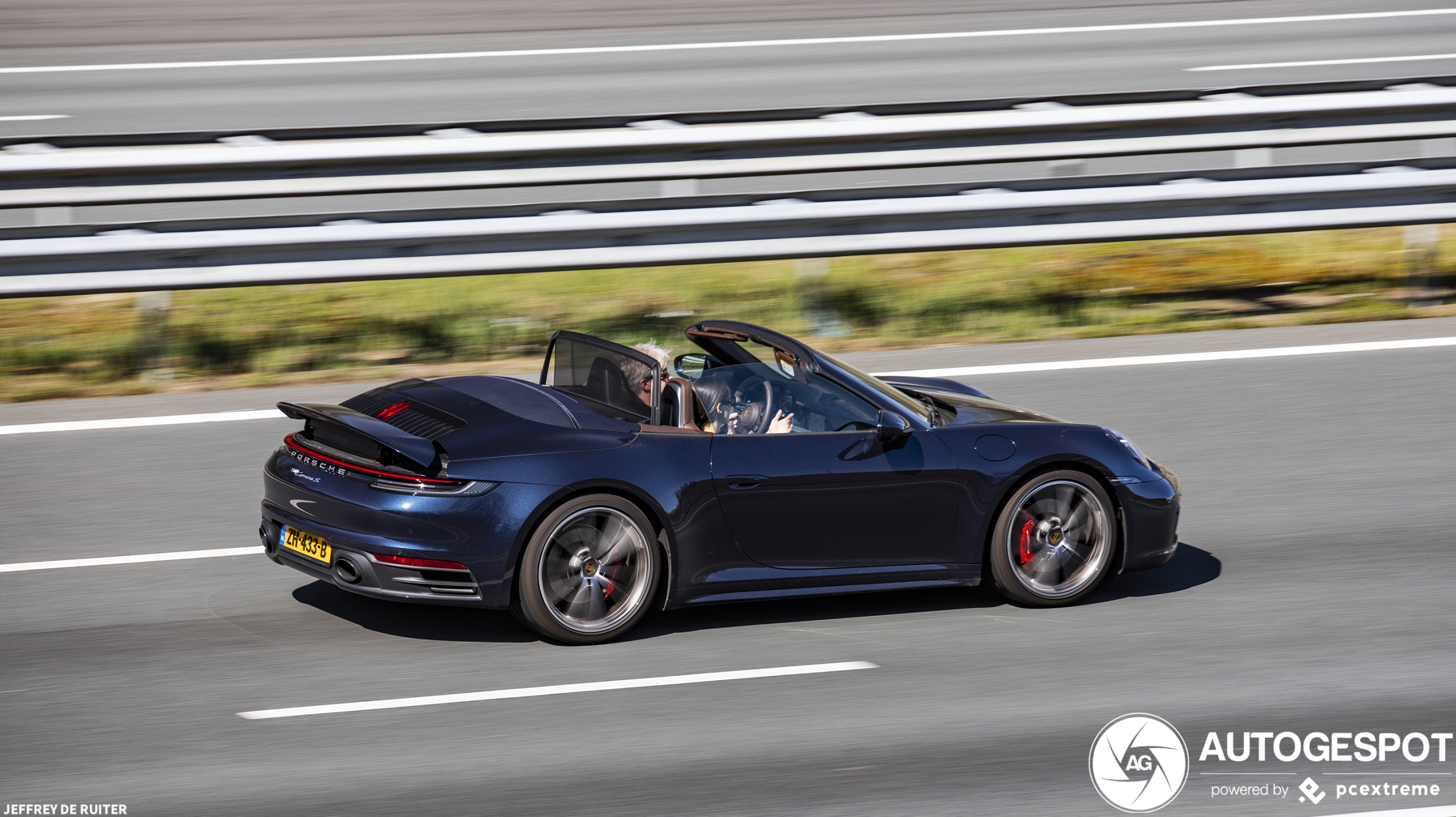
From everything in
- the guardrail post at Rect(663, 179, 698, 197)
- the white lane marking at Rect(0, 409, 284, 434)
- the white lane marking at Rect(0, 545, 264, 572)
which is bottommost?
the white lane marking at Rect(0, 545, 264, 572)

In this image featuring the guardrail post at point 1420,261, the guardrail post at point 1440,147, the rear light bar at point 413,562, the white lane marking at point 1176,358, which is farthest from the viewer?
the guardrail post at point 1420,261

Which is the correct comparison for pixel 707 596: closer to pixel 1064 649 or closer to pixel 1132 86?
pixel 1064 649

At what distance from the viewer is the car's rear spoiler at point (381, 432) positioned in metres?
5.85

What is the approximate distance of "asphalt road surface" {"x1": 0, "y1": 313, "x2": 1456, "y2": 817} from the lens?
495 cm

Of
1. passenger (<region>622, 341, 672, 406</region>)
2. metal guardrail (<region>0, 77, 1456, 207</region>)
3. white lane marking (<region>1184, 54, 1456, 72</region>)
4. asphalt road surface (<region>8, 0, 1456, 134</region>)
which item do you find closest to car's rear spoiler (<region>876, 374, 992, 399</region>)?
passenger (<region>622, 341, 672, 406</region>)

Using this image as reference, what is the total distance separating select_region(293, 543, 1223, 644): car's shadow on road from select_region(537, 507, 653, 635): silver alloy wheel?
202mm

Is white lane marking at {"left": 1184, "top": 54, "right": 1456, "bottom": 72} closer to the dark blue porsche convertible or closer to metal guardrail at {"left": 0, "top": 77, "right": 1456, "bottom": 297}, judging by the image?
metal guardrail at {"left": 0, "top": 77, "right": 1456, "bottom": 297}

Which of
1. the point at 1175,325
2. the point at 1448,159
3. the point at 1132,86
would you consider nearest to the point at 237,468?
the point at 1175,325

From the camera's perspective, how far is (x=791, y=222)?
10.2 m

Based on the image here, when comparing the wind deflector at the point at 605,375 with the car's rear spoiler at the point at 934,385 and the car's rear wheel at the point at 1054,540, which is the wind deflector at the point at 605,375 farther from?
the car's rear wheel at the point at 1054,540

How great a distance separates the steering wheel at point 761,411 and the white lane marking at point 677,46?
11.5m

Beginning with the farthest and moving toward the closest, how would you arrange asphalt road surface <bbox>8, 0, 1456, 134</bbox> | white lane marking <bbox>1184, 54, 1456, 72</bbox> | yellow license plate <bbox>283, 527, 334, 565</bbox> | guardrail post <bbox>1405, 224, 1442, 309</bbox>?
white lane marking <bbox>1184, 54, 1456, 72</bbox>
asphalt road surface <bbox>8, 0, 1456, 134</bbox>
guardrail post <bbox>1405, 224, 1442, 309</bbox>
yellow license plate <bbox>283, 527, 334, 565</bbox>

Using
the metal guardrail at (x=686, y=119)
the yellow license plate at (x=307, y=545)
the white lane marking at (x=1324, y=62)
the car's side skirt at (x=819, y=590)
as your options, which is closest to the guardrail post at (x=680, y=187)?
the metal guardrail at (x=686, y=119)

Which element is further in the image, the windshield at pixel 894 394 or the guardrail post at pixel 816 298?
the guardrail post at pixel 816 298
